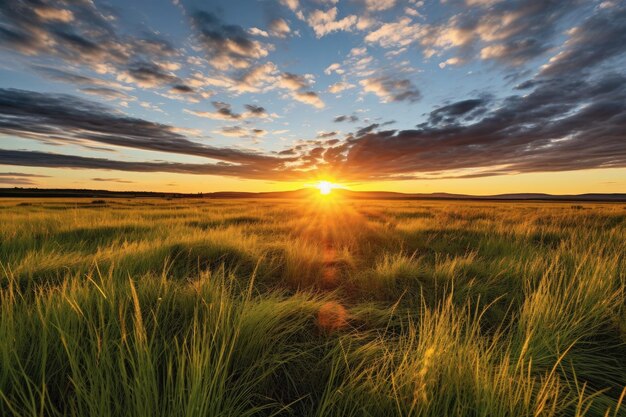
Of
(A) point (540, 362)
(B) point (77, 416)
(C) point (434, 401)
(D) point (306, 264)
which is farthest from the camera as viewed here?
(D) point (306, 264)

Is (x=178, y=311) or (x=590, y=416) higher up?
(x=178, y=311)

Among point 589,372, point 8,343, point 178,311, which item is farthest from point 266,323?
point 589,372

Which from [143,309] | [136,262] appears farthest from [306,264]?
[143,309]

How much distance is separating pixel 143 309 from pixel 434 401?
2141mm

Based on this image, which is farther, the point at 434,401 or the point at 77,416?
the point at 434,401

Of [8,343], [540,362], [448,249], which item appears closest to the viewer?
[8,343]

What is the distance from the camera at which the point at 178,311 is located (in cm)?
239

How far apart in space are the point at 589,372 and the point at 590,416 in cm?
50

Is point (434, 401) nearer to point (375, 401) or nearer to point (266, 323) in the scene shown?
point (375, 401)

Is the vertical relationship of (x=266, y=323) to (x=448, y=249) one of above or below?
above

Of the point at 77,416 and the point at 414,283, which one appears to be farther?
the point at 414,283

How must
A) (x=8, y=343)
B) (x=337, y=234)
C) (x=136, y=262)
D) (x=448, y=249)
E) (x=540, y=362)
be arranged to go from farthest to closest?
(x=337, y=234) → (x=448, y=249) → (x=136, y=262) → (x=540, y=362) → (x=8, y=343)

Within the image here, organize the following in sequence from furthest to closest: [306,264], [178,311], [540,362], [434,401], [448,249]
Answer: [448,249] → [306,264] → [178,311] → [540,362] → [434,401]

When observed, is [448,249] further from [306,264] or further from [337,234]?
[306,264]
